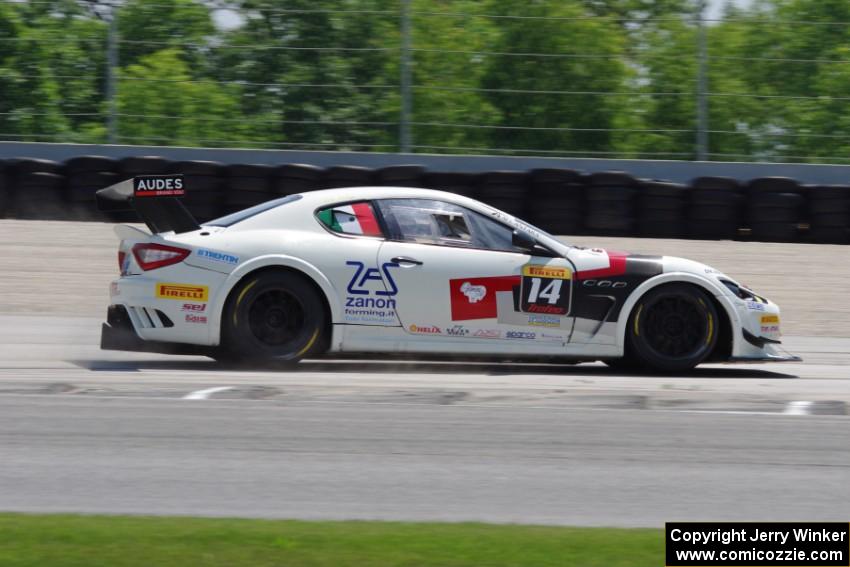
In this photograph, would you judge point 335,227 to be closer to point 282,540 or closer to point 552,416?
point 552,416

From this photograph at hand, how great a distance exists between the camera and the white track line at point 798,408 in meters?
7.58

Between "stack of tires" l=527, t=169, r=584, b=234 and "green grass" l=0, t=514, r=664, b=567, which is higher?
"stack of tires" l=527, t=169, r=584, b=234

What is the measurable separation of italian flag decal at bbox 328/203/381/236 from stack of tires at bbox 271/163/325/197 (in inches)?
250

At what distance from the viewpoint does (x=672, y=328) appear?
9.06 metres

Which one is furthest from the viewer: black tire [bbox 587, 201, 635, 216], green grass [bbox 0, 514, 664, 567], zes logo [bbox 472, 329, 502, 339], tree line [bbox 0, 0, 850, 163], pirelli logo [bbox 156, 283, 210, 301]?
tree line [bbox 0, 0, 850, 163]

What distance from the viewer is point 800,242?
1541 cm

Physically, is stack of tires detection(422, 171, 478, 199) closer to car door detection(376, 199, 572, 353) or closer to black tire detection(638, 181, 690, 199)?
black tire detection(638, 181, 690, 199)

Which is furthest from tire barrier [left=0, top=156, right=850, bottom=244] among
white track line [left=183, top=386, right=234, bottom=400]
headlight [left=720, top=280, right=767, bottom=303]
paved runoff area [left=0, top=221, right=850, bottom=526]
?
white track line [left=183, top=386, right=234, bottom=400]

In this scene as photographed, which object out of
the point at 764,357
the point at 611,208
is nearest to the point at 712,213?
the point at 611,208

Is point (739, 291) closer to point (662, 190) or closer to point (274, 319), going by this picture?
point (274, 319)

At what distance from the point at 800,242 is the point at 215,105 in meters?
8.00

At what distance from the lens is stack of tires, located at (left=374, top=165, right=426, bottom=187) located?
15266mm

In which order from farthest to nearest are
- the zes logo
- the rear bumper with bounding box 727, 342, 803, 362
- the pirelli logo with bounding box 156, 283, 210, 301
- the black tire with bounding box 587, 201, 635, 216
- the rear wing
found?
1. the black tire with bounding box 587, 201, 635, 216
2. the rear bumper with bounding box 727, 342, 803, 362
3. the rear wing
4. the zes logo
5. the pirelli logo with bounding box 156, 283, 210, 301

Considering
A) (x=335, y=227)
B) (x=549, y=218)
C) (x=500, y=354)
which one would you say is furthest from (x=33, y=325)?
(x=549, y=218)
